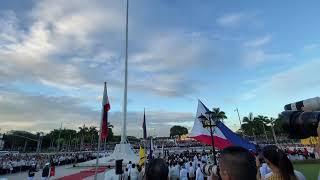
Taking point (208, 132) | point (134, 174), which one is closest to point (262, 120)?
point (208, 132)

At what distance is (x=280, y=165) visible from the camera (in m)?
3.40

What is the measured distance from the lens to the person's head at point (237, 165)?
7.75 ft

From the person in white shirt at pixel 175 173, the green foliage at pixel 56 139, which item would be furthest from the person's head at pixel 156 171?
the green foliage at pixel 56 139

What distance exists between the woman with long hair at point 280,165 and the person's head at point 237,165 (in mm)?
1110

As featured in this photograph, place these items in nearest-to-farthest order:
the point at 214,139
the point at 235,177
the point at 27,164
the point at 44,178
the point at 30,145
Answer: the point at 235,177, the point at 214,139, the point at 44,178, the point at 27,164, the point at 30,145

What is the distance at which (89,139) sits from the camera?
386 feet

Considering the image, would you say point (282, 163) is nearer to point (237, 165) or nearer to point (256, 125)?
point (237, 165)

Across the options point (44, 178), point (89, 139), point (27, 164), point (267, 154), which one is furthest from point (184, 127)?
point (267, 154)

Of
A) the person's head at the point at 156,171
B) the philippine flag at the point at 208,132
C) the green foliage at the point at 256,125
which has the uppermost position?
the green foliage at the point at 256,125

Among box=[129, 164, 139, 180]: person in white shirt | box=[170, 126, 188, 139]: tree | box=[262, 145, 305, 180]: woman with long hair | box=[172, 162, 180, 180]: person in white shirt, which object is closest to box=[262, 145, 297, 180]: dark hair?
box=[262, 145, 305, 180]: woman with long hair

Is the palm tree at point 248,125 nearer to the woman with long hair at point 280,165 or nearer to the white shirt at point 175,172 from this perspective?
the white shirt at point 175,172

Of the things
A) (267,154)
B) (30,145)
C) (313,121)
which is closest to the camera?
(313,121)

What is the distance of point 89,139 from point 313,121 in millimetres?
119423

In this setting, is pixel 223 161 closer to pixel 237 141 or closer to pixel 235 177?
pixel 235 177
